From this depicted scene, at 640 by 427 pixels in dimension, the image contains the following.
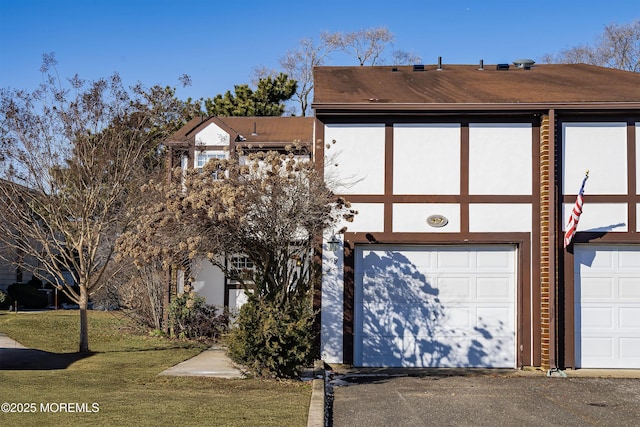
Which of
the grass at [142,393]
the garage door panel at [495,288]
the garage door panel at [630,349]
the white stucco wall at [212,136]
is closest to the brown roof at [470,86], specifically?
the garage door panel at [495,288]

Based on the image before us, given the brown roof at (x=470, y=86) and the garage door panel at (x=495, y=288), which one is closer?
the brown roof at (x=470, y=86)

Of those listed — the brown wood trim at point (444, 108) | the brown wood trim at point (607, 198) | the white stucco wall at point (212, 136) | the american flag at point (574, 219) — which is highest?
the white stucco wall at point (212, 136)

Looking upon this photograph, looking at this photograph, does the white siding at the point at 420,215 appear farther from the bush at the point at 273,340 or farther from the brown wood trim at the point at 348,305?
the bush at the point at 273,340

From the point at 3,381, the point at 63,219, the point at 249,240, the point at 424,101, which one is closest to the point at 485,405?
the point at 249,240

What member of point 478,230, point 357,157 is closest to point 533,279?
point 478,230

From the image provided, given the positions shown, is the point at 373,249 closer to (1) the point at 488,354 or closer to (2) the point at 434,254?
(2) the point at 434,254

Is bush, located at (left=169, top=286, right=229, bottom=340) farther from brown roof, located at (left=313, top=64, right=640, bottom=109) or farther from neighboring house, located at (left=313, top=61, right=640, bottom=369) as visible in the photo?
brown roof, located at (left=313, top=64, right=640, bottom=109)

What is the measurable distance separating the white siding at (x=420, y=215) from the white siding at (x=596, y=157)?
7.02 feet

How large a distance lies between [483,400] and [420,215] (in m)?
4.26

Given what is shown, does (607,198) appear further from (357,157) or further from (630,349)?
(357,157)

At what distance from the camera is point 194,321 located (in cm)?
1830

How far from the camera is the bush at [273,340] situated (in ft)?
37.3

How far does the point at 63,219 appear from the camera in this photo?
16109 millimetres

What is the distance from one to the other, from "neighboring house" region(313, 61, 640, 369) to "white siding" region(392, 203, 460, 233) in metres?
0.02
